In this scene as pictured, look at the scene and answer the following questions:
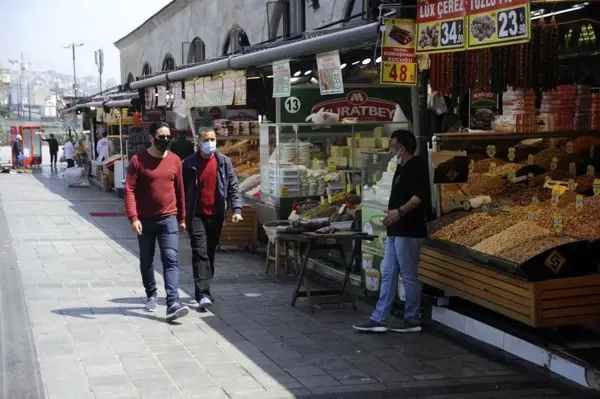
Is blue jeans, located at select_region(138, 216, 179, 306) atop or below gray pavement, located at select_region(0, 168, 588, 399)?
atop

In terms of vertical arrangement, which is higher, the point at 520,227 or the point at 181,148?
the point at 181,148

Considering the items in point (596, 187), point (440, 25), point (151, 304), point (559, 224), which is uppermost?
point (440, 25)

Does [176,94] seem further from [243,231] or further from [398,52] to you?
[398,52]

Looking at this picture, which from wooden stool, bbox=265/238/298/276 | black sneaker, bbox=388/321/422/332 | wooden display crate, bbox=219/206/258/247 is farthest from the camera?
wooden display crate, bbox=219/206/258/247

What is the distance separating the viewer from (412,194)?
7.68 metres

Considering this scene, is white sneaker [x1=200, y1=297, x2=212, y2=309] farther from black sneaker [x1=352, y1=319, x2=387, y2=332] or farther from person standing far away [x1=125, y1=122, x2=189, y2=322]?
black sneaker [x1=352, y1=319, x2=387, y2=332]

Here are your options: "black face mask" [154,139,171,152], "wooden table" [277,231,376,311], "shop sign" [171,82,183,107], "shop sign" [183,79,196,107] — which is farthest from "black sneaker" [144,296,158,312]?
"shop sign" [171,82,183,107]

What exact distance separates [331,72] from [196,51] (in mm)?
21308

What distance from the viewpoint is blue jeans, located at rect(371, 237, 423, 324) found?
7762 mm

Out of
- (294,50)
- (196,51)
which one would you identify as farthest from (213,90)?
(196,51)

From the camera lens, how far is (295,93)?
12.1 meters

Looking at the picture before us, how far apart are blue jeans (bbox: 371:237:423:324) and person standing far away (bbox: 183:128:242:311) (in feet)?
6.11

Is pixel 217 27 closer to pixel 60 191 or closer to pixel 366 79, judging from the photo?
pixel 60 191

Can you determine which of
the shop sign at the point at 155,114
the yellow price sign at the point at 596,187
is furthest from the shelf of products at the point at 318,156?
the shop sign at the point at 155,114
